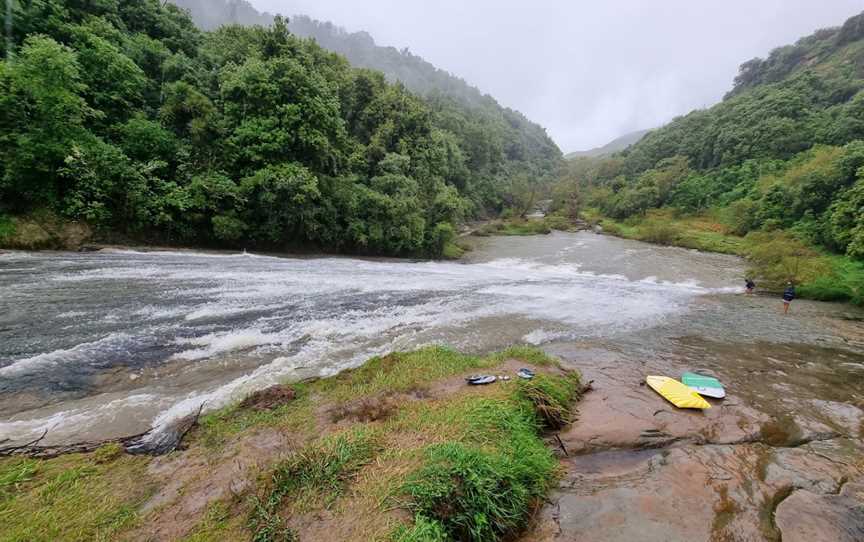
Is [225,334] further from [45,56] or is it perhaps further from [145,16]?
[145,16]

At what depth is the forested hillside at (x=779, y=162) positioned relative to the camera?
2578 centimetres

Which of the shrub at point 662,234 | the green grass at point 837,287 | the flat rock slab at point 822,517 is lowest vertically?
the flat rock slab at point 822,517

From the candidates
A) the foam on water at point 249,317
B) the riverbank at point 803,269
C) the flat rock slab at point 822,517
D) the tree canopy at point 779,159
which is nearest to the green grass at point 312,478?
the foam on water at point 249,317

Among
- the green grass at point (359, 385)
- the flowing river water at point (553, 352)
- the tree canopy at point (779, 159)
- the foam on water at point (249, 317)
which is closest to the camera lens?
the flowing river water at point (553, 352)

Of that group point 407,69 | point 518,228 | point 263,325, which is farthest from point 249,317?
point 407,69

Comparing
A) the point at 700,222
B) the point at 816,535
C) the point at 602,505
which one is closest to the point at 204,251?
the point at 602,505

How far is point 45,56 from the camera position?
12680mm

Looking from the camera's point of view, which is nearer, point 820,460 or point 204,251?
point 820,460

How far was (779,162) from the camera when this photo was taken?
150 feet

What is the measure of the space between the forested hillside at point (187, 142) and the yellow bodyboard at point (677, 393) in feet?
56.0

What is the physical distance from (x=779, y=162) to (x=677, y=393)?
60.4 m

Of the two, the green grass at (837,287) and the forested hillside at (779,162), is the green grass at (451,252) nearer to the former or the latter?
the forested hillside at (779,162)

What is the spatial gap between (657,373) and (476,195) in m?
46.9

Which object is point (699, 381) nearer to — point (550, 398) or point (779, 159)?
point (550, 398)
